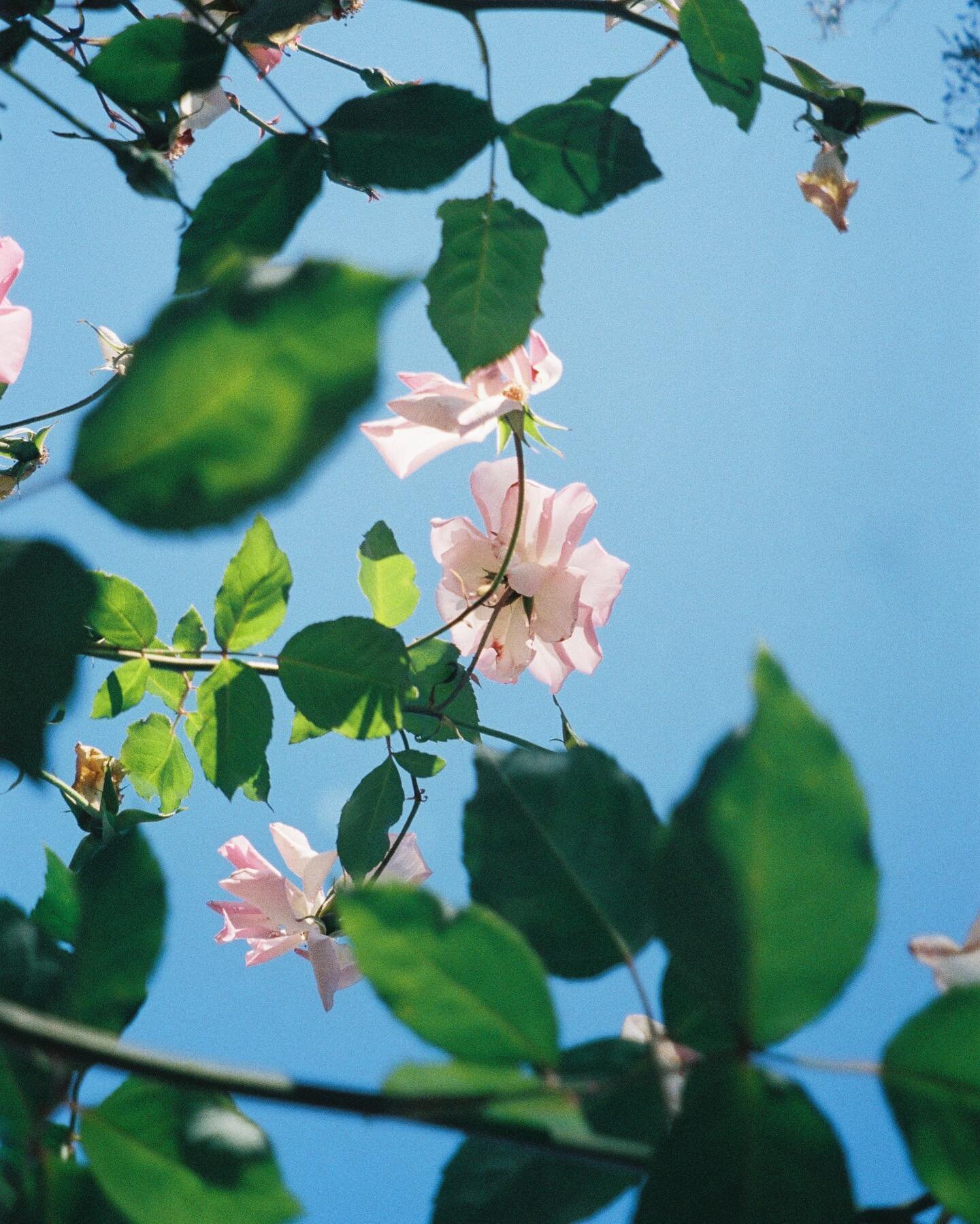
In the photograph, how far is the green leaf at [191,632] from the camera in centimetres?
55

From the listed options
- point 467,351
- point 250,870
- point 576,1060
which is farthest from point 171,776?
point 576,1060

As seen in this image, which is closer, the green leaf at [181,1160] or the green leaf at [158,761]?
the green leaf at [181,1160]

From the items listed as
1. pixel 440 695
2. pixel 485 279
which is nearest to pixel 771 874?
pixel 485 279

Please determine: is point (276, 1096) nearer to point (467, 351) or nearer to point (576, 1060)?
point (576, 1060)

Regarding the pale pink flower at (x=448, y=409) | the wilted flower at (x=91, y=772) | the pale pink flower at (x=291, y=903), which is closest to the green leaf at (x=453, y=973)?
the pale pink flower at (x=448, y=409)

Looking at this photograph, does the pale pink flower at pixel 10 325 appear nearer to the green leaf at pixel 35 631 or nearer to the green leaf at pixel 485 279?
the green leaf at pixel 485 279

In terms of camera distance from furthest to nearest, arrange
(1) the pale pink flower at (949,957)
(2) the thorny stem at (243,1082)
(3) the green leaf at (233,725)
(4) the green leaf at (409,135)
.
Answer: (3) the green leaf at (233,725), (4) the green leaf at (409,135), (1) the pale pink flower at (949,957), (2) the thorny stem at (243,1082)

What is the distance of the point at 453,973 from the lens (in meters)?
0.16

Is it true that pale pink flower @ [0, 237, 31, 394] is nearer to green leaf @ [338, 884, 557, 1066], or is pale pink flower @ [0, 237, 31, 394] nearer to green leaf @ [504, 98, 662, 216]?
green leaf @ [504, 98, 662, 216]

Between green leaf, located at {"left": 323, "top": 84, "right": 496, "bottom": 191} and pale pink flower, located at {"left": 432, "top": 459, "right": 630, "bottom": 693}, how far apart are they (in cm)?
26

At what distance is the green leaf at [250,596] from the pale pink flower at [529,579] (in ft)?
0.45

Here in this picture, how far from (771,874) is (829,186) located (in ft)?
1.78

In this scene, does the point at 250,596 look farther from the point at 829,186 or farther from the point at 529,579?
the point at 829,186

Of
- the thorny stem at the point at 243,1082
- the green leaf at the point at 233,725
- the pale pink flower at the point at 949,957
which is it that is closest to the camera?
the thorny stem at the point at 243,1082
